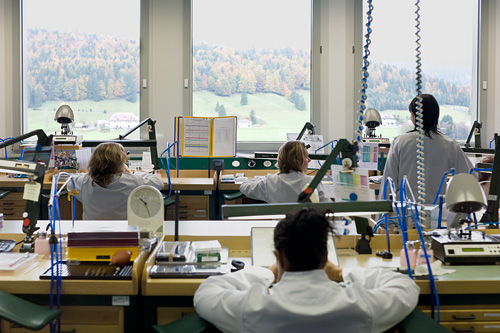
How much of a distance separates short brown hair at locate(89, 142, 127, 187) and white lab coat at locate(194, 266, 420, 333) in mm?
1842

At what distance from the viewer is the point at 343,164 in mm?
2137

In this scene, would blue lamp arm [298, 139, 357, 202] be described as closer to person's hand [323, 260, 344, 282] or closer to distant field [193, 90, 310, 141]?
person's hand [323, 260, 344, 282]

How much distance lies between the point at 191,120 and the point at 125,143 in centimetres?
73

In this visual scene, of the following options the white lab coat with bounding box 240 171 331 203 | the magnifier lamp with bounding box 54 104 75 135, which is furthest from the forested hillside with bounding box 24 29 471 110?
the white lab coat with bounding box 240 171 331 203

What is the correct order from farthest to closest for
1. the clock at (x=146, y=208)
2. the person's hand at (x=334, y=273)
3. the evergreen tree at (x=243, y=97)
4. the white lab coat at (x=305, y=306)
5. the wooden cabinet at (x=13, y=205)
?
the evergreen tree at (x=243, y=97) < the wooden cabinet at (x=13, y=205) < the clock at (x=146, y=208) < the person's hand at (x=334, y=273) < the white lab coat at (x=305, y=306)

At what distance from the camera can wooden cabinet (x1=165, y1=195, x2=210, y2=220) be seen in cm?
480

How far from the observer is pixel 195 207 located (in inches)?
191

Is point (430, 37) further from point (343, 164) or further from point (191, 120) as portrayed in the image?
point (343, 164)

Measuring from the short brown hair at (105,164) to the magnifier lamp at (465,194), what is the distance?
2.05m

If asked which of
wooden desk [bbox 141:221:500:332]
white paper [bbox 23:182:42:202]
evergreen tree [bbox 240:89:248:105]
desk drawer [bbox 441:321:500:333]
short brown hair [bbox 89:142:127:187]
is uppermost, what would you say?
evergreen tree [bbox 240:89:248:105]

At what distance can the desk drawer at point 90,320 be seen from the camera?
2.00 meters

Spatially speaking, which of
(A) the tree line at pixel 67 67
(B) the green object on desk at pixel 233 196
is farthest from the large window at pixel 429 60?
(A) the tree line at pixel 67 67

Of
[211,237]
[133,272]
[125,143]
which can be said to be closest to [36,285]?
[133,272]

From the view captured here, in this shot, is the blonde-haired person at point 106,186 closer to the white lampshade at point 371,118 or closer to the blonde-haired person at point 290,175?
the blonde-haired person at point 290,175
